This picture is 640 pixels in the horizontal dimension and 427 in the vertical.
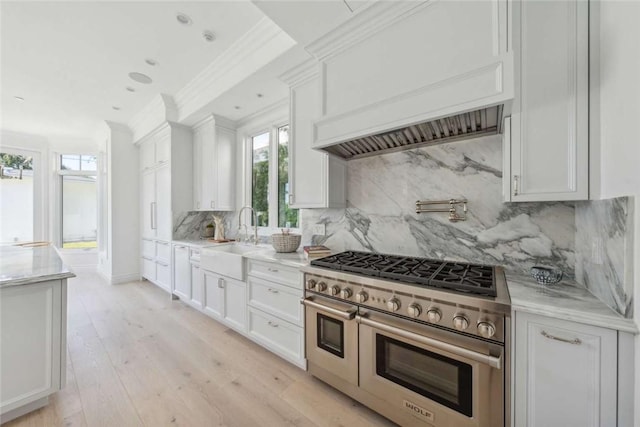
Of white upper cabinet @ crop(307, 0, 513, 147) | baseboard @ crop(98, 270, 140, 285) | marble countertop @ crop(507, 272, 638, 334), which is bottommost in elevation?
baseboard @ crop(98, 270, 140, 285)

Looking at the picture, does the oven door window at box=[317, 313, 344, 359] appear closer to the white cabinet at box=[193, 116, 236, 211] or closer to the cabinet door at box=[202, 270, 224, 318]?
the cabinet door at box=[202, 270, 224, 318]

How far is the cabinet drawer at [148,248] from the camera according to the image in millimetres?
4339

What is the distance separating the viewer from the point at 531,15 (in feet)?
4.06

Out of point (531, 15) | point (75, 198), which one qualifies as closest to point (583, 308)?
point (531, 15)

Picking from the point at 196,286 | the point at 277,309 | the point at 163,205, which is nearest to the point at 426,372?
the point at 277,309

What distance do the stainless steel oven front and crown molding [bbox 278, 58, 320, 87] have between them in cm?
202

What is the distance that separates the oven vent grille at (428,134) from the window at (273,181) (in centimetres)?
122

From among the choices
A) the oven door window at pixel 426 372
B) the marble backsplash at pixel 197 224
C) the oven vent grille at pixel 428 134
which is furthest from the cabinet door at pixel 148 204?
the oven door window at pixel 426 372

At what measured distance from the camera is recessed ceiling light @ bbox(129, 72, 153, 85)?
304 cm

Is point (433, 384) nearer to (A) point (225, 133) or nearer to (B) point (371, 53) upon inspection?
(B) point (371, 53)

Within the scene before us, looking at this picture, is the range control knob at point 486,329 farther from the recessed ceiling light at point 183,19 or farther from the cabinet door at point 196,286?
the recessed ceiling light at point 183,19

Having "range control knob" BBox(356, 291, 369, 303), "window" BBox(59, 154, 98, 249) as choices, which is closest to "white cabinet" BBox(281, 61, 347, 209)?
"range control knob" BBox(356, 291, 369, 303)

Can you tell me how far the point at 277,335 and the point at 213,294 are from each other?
3.70ft

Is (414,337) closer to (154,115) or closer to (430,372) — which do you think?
(430,372)
